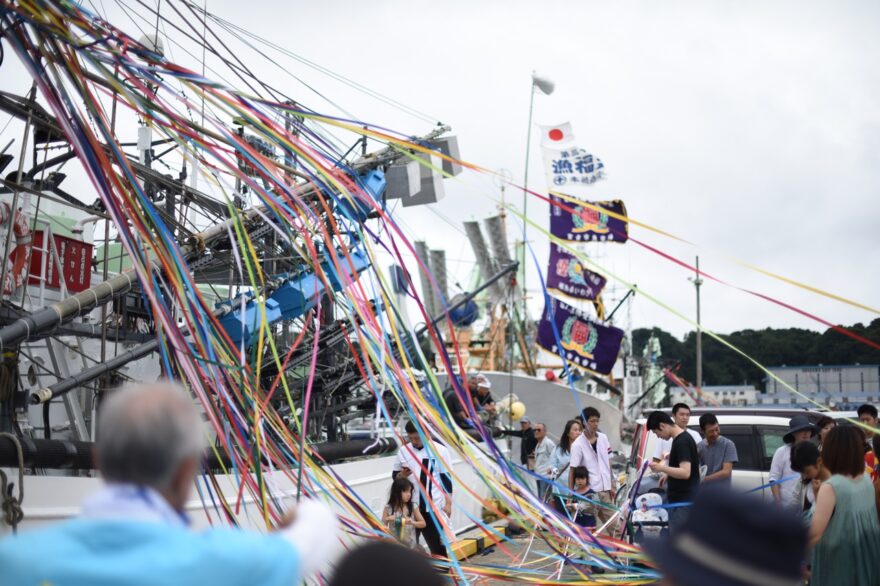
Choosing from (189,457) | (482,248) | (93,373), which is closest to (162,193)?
(93,373)

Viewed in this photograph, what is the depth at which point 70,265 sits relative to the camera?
10023 mm

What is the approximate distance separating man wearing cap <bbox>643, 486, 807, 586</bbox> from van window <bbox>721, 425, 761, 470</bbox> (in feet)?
29.1

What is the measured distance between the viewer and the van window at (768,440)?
10.4 meters

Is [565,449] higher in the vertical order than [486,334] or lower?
lower

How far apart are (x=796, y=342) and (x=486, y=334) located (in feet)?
131

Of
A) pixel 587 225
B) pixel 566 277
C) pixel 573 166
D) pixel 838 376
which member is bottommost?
pixel 838 376

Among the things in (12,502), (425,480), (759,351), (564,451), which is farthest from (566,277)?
(759,351)

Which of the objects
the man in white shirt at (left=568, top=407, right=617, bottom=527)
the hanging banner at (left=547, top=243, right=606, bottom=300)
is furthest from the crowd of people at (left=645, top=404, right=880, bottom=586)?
the hanging banner at (left=547, top=243, right=606, bottom=300)

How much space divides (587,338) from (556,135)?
5371mm

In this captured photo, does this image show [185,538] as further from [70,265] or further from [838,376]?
[838,376]

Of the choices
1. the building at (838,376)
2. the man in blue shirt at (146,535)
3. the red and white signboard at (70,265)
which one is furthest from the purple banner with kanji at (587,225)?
the building at (838,376)

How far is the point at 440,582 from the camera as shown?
76.8 inches

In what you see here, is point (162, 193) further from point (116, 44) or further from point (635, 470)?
point (635, 470)

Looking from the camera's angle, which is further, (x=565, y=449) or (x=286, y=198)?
(x=565, y=449)
